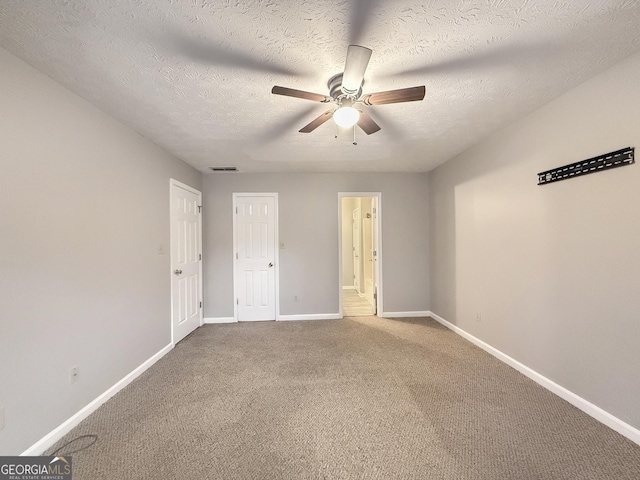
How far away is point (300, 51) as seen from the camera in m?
1.50

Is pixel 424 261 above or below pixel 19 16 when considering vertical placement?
below

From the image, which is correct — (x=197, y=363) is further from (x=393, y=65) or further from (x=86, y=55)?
(x=393, y=65)

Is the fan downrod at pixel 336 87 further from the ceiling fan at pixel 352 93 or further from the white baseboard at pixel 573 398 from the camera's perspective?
the white baseboard at pixel 573 398

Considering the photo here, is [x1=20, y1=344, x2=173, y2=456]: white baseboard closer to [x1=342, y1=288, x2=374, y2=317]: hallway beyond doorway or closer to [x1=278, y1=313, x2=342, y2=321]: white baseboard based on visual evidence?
[x1=278, y1=313, x2=342, y2=321]: white baseboard

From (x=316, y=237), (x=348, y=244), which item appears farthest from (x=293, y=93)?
(x=348, y=244)

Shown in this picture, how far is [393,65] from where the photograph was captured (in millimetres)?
1620

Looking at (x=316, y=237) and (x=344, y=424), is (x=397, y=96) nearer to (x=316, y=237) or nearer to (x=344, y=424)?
(x=344, y=424)

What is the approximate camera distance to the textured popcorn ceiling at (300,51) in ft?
4.06

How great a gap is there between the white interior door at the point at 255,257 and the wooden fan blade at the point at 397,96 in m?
2.72

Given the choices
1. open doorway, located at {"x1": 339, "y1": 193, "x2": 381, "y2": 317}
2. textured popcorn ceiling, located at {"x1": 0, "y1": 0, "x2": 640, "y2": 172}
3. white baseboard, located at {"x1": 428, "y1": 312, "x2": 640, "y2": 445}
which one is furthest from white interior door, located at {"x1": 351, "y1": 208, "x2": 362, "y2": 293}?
textured popcorn ceiling, located at {"x1": 0, "y1": 0, "x2": 640, "y2": 172}

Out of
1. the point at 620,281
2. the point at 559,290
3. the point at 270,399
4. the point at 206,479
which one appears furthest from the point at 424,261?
the point at 206,479

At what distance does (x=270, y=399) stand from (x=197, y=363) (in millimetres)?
1097

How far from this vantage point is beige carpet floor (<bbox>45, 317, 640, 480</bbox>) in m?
1.44

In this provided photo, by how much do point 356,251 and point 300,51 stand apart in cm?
Result: 548
